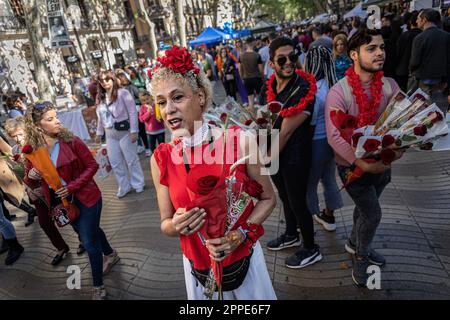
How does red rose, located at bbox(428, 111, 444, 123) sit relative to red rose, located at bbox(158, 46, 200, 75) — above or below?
below

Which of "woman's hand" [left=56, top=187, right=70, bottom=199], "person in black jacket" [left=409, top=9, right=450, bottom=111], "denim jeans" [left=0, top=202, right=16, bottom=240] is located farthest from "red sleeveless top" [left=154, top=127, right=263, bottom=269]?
"person in black jacket" [left=409, top=9, right=450, bottom=111]

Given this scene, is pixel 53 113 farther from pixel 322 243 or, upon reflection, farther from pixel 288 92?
pixel 322 243

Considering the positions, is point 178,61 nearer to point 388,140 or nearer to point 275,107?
point 275,107

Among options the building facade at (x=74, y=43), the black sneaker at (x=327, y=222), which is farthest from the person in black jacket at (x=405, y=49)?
the building facade at (x=74, y=43)

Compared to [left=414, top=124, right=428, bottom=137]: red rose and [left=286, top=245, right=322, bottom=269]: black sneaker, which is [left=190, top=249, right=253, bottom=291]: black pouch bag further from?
[left=286, top=245, right=322, bottom=269]: black sneaker

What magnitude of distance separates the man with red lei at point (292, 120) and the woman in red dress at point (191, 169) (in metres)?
0.93

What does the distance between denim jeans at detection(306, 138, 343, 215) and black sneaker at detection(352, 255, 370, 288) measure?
2.49 ft

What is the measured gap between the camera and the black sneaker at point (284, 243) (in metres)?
3.26

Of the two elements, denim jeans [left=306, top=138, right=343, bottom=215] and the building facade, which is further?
the building facade

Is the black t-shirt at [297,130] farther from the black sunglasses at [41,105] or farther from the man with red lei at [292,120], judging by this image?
the black sunglasses at [41,105]

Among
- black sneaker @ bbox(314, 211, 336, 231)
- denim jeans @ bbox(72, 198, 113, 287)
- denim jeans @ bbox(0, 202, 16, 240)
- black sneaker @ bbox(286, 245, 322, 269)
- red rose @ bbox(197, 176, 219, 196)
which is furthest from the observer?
denim jeans @ bbox(0, 202, 16, 240)

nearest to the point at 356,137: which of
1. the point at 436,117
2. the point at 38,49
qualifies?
the point at 436,117

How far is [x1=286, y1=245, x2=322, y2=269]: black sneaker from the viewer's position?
2.96 m

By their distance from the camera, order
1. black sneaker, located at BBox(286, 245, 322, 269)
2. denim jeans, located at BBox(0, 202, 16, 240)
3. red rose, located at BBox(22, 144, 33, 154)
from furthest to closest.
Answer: denim jeans, located at BBox(0, 202, 16, 240)
black sneaker, located at BBox(286, 245, 322, 269)
red rose, located at BBox(22, 144, 33, 154)
